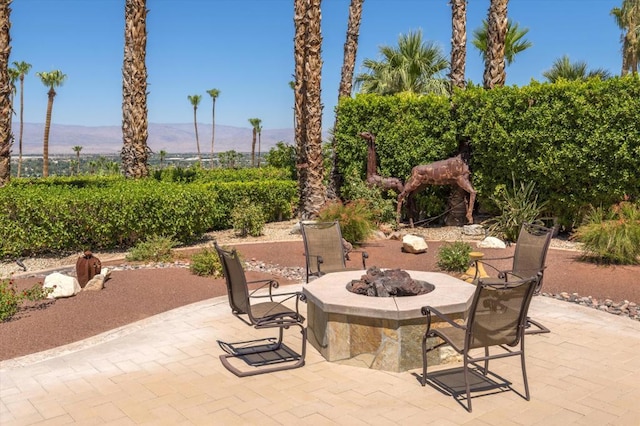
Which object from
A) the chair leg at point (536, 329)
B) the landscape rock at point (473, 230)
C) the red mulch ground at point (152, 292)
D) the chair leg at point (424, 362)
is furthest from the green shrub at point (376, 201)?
the chair leg at point (424, 362)

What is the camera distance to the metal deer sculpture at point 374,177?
1609 centimetres

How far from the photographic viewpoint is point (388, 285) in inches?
246

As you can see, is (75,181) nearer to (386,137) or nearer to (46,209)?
(46,209)

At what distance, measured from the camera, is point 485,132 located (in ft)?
49.5

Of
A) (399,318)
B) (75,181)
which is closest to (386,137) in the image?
(75,181)

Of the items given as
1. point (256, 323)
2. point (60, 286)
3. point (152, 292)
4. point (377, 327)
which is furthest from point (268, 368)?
point (60, 286)

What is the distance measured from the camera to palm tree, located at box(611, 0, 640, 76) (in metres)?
39.3

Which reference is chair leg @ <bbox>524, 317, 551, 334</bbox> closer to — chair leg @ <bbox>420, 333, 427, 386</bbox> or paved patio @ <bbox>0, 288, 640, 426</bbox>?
paved patio @ <bbox>0, 288, 640, 426</bbox>

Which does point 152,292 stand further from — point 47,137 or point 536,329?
point 47,137

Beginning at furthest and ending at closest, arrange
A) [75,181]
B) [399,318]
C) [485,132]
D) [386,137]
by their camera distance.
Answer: [75,181] < [386,137] < [485,132] < [399,318]

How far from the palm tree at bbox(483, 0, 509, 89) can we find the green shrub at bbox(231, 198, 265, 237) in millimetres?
7303

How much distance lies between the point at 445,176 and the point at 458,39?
495 cm

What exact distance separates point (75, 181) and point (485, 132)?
44.3 feet

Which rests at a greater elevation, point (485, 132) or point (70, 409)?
point (485, 132)
